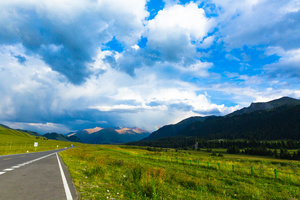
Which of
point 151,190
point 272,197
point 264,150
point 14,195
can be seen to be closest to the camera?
point 14,195

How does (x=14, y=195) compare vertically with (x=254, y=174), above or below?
above

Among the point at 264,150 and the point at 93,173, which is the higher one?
the point at 93,173

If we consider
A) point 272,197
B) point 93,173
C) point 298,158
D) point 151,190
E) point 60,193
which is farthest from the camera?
point 298,158

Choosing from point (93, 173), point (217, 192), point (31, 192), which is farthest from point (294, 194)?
point (31, 192)

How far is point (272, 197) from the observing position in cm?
1339

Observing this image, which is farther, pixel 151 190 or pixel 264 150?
pixel 264 150

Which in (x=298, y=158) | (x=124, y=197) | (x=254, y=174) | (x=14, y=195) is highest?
(x=14, y=195)

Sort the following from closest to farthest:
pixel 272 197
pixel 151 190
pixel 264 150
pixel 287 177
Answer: pixel 151 190 < pixel 272 197 < pixel 287 177 < pixel 264 150

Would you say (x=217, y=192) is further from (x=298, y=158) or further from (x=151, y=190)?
(x=298, y=158)

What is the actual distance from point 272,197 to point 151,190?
10.5 metres

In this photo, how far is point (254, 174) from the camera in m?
23.7

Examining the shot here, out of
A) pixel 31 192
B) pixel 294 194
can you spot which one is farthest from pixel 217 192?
pixel 31 192

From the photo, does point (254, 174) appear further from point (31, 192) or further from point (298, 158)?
point (298, 158)

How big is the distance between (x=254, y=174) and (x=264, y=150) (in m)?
164
